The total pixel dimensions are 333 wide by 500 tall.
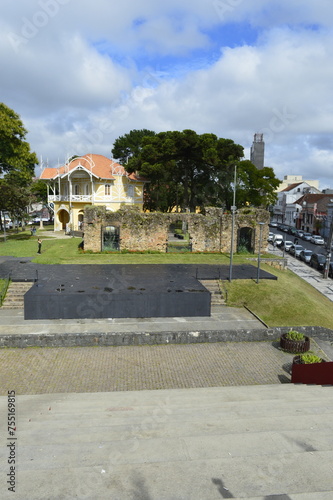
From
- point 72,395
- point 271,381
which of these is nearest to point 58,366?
point 72,395

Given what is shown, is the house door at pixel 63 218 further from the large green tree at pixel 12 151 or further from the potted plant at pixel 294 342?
the potted plant at pixel 294 342

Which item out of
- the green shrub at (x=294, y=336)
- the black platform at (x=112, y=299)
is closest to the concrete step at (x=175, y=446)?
the green shrub at (x=294, y=336)

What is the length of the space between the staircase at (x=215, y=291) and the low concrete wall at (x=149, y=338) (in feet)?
15.0

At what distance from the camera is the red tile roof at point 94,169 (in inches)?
1799

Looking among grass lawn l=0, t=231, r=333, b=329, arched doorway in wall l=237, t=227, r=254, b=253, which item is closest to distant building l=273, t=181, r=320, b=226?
arched doorway in wall l=237, t=227, r=254, b=253

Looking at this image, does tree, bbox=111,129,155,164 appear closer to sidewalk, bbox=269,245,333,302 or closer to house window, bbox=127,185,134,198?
house window, bbox=127,185,134,198

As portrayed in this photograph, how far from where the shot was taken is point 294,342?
1517 cm

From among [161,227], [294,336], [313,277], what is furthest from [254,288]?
[313,277]

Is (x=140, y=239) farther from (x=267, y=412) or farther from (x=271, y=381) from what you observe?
(x=267, y=412)

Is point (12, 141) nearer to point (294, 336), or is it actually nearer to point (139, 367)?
point (139, 367)

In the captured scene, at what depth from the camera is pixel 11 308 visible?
19.1 meters

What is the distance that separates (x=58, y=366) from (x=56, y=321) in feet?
12.9

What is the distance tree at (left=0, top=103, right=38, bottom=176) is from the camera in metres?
32.3

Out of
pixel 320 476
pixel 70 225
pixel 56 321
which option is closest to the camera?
pixel 320 476
